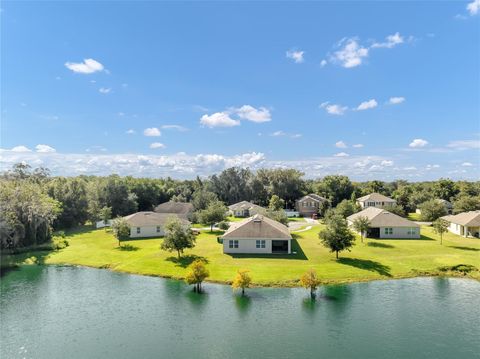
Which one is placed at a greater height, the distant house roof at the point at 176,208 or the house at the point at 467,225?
the distant house roof at the point at 176,208

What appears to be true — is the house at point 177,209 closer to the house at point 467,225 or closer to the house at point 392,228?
the house at point 392,228

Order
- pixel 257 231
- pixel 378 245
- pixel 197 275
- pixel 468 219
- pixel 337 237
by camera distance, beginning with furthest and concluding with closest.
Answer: pixel 468 219, pixel 378 245, pixel 257 231, pixel 337 237, pixel 197 275

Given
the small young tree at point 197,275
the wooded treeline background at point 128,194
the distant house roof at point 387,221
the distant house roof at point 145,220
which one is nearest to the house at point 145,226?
the distant house roof at point 145,220

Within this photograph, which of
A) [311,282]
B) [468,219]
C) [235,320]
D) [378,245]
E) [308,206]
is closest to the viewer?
[235,320]

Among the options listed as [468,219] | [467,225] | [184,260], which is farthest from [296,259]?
[468,219]

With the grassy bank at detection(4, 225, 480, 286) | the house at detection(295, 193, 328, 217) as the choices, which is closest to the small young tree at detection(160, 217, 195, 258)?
the grassy bank at detection(4, 225, 480, 286)

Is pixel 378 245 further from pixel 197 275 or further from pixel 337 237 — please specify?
pixel 197 275
